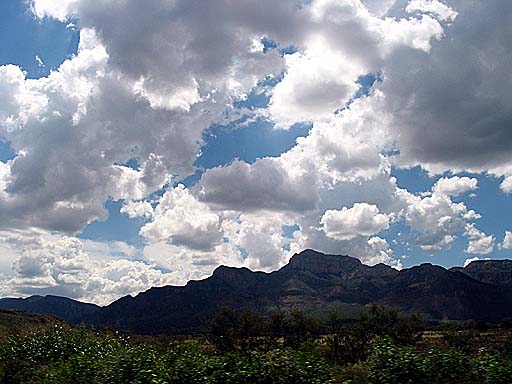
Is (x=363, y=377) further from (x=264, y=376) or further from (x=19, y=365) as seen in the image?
(x=19, y=365)

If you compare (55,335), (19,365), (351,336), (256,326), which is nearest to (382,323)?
(351,336)

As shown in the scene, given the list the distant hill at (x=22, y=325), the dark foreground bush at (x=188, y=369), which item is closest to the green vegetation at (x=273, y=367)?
the dark foreground bush at (x=188, y=369)

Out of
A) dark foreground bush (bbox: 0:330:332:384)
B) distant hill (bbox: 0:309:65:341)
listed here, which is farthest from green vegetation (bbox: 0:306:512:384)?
distant hill (bbox: 0:309:65:341)

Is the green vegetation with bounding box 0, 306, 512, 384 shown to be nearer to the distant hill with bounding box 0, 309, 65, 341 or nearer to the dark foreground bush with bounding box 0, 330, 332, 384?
the dark foreground bush with bounding box 0, 330, 332, 384

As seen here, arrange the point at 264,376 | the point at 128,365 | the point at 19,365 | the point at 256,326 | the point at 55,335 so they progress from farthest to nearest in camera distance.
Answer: the point at 256,326 → the point at 55,335 → the point at 19,365 → the point at 128,365 → the point at 264,376

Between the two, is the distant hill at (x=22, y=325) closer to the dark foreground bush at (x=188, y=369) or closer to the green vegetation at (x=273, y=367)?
the green vegetation at (x=273, y=367)

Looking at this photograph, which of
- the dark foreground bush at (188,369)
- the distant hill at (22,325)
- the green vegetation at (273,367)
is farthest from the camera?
the distant hill at (22,325)

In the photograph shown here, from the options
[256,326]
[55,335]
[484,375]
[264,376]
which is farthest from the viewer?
[256,326]

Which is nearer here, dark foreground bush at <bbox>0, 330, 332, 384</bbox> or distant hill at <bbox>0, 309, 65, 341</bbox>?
dark foreground bush at <bbox>0, 330, 332, 384</bbox>

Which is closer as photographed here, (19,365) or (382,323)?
(19,365)

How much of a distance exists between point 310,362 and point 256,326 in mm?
74907

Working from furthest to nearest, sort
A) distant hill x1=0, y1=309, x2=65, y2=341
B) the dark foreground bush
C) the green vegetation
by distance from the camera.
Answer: distant hill x1=0, y1=309, x2=65, y2=341
the dark foreground bush
the green vegetation

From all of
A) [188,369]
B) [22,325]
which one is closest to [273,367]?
[188,369]

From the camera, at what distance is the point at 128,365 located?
1512 centimetres
